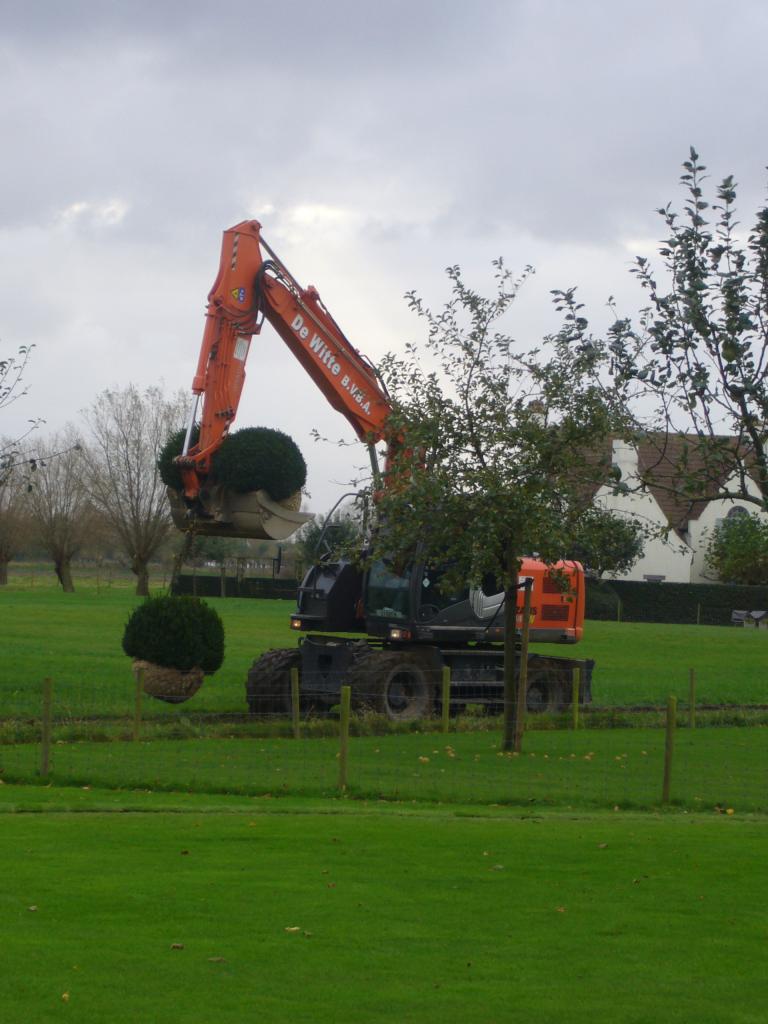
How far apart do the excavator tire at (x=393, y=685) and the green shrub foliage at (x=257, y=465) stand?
3.21m

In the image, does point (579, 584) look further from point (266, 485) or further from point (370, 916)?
point (370, 916)

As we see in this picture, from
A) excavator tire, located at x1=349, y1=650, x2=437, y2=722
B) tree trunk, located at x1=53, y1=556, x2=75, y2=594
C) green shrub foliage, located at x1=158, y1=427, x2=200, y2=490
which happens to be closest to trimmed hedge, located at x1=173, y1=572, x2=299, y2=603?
tree trunk, located at x1=53, y1=556, x2=75, y2=594

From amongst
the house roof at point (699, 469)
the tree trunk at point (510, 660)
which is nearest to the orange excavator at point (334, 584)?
the tree trunk at point (510, 660)

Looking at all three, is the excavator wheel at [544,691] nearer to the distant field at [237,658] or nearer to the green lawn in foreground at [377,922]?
the distant field at [237,658]

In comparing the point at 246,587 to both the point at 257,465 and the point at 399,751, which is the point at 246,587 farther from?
the point at 399,751

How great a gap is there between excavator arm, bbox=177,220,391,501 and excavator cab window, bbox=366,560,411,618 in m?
2.41

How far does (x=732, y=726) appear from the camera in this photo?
26141 millimetres

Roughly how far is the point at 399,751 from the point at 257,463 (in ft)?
15.2

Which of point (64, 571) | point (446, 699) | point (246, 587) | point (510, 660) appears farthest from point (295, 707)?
point (64, 571)

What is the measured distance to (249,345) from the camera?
72.6ft

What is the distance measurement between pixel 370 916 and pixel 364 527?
11.8 metres

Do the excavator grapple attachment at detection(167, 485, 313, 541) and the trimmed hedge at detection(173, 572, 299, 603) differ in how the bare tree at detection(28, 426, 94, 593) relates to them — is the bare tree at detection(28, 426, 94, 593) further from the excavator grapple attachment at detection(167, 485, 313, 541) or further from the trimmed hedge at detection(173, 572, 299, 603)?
the excavator grapple attachment at detection(167, 485, 313, 541)

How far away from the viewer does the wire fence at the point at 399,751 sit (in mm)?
15656

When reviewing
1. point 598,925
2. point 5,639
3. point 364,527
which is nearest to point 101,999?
point 598,925
